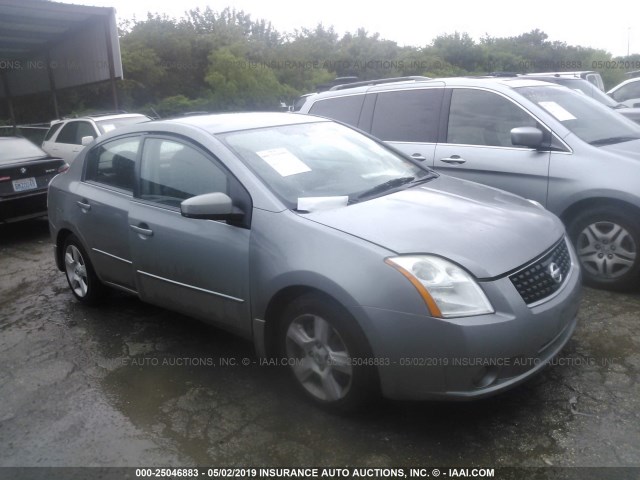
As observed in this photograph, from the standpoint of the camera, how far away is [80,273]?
478cm

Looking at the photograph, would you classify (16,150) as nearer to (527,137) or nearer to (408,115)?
(408,115)

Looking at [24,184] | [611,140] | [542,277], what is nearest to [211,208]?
[542,277]

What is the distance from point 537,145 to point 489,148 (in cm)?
50

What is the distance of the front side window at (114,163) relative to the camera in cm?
416

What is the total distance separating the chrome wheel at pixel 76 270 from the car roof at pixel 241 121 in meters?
1.37

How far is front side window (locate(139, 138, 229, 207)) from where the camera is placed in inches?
139

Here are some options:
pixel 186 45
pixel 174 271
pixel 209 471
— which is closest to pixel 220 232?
pixel 174 271

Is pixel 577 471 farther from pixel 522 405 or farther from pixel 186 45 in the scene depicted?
pixel 186 45

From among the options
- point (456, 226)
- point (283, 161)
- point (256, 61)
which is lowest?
point (456, 226)

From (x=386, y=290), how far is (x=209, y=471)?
117 centimetres

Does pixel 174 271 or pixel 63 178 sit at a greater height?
pixel 63 178

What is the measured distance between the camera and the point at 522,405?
9.87 feet

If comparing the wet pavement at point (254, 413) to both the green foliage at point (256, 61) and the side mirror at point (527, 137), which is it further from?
the green foliage at point (256, 61)

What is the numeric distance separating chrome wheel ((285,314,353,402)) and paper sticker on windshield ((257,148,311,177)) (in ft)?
3.05
